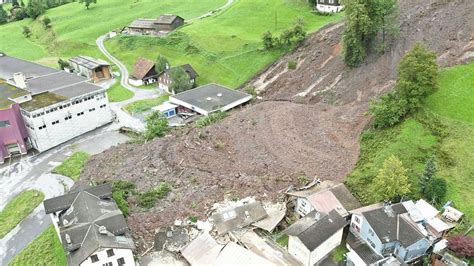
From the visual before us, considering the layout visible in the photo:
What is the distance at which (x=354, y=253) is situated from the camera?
33.0m

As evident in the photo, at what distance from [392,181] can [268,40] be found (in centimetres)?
5134

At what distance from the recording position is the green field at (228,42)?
80.9 m

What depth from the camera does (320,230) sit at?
109 feet

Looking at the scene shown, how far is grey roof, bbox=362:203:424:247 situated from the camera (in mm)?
31831

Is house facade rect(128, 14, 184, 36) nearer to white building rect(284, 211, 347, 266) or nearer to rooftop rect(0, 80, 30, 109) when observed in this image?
rooftop rect(0, 80, 30, 109)

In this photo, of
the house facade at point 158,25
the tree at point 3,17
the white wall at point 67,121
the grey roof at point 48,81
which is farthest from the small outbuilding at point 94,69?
the tree at point 3,17

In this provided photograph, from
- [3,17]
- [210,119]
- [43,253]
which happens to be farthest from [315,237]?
[3,17]

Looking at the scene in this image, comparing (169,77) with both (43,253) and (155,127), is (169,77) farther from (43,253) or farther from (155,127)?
(43,253)

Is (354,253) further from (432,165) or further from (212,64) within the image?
(212,64)

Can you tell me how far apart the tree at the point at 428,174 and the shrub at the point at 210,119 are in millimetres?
30687

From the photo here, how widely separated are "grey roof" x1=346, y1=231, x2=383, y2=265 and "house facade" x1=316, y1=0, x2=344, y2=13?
69.4 m

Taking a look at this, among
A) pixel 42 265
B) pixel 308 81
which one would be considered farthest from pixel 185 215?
pixel 308 81

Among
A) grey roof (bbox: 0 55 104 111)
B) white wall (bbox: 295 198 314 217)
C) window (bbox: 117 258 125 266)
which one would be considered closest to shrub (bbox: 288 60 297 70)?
grey roof (bbox: 0 55 104 111)

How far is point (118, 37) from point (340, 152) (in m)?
76.8
